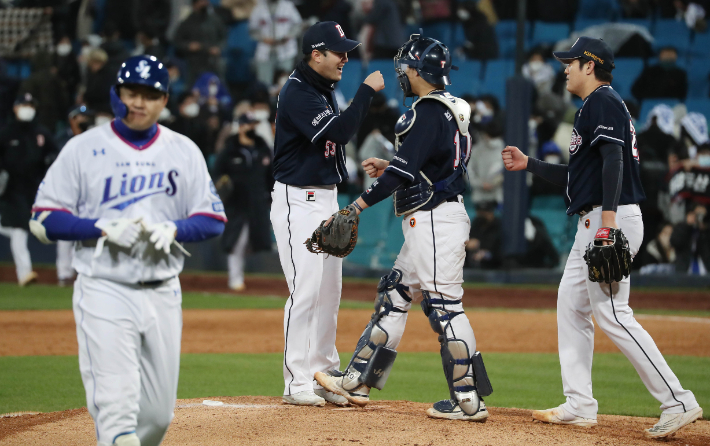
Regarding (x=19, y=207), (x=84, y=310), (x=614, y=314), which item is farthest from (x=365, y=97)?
(x=19, y=207)

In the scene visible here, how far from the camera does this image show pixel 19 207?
40.2 ft

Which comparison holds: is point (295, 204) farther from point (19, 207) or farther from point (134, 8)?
point (134, 8)

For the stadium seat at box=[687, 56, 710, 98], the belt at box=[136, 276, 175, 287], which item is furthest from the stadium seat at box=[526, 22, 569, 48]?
the belt at box=[136, 276, 175, 287]

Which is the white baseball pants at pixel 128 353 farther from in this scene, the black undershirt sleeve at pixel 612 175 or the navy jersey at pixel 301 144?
the black undershirt sleeve at pixel 612 175

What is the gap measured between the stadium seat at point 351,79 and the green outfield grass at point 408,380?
950cm

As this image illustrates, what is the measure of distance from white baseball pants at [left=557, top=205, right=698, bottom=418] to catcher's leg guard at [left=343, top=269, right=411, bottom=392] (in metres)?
0.96

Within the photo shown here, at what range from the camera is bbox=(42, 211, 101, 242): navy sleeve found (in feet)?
11.1

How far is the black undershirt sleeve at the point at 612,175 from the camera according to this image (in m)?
4.45

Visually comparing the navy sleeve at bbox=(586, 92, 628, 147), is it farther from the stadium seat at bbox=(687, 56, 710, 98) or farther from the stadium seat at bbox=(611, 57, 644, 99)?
the stadium seat at bbox=(687, 56, 710, 98)

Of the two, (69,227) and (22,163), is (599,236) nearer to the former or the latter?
(69,227)

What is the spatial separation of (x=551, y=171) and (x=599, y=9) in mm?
13566

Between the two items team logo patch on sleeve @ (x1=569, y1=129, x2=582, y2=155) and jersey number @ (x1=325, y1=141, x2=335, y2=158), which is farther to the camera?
jersey number @ (x1=325, y1=141, x2=335, y2=158)

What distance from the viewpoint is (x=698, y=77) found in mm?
16125

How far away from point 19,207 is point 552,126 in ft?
27.6
